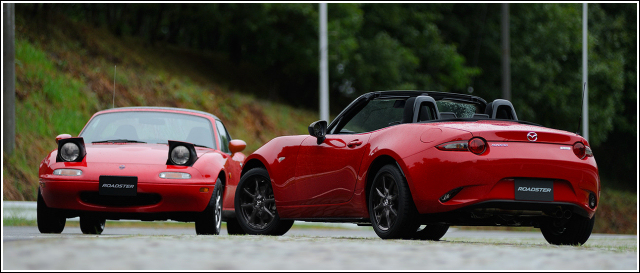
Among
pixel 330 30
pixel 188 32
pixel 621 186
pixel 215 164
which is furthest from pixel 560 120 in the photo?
pixel 215 164

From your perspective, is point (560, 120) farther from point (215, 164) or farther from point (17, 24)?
point (215, 164)

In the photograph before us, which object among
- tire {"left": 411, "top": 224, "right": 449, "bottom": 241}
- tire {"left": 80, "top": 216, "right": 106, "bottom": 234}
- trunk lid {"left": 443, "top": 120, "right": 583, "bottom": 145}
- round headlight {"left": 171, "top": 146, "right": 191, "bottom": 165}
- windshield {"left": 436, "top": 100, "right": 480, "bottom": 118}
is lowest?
tire {"left": 80, "top": 216, "right": 106, "bottom": 234}

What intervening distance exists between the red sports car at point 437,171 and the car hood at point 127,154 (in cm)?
141

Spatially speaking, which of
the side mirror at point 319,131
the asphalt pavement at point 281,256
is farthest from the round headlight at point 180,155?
the asphalt pavement at point 281,256

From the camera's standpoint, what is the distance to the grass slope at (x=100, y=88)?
18109mm

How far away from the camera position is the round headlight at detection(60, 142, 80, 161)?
28.8ft

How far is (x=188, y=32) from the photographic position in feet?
124

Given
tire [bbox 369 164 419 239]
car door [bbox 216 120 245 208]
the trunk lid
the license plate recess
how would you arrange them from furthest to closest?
car door [bbox 216 120 245 208] → the license plate recess → tire [bbox 369 164 419 239] → the trunk lid

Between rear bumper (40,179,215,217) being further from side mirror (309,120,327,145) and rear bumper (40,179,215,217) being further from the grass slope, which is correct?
the grass slope

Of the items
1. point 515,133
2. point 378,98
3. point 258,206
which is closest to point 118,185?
point 258,206

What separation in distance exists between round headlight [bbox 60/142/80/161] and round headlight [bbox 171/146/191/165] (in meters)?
→ 0.96

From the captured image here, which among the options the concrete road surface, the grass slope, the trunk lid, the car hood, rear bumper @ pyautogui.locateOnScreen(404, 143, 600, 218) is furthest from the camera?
the grass slope

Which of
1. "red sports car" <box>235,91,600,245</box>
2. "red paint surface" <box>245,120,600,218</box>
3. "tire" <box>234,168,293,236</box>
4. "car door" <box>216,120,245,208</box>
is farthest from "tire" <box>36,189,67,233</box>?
"red paint surface" <box>245,120,600,218</box>

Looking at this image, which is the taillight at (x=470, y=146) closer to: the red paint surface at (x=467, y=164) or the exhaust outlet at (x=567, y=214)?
the red paint surface at (x=467, y=164)
